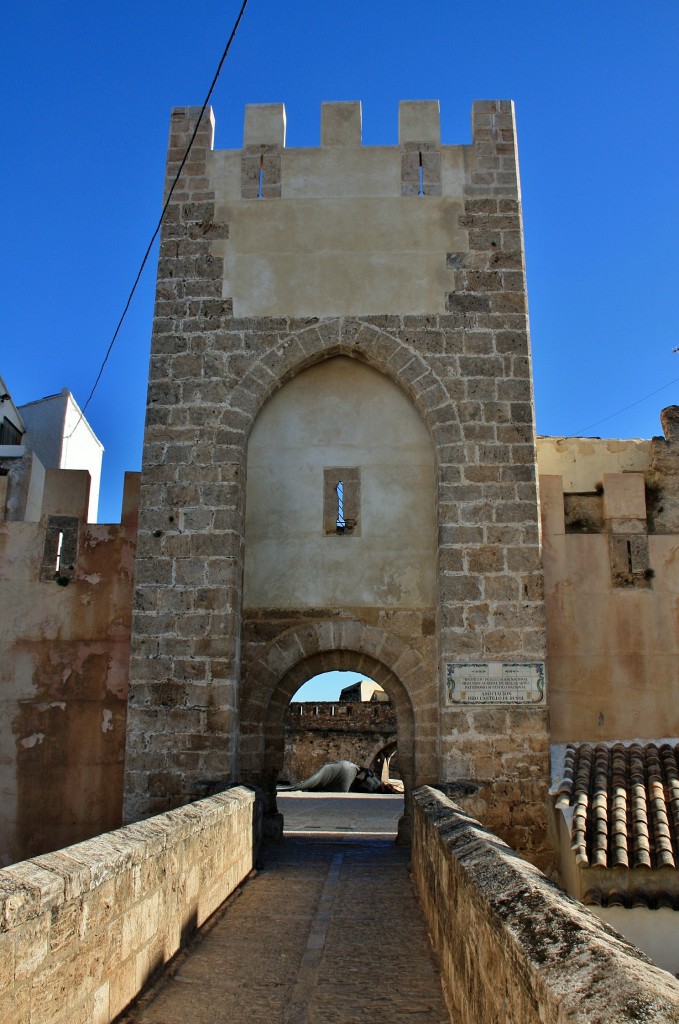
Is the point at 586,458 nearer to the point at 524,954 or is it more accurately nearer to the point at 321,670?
the point at 321,670

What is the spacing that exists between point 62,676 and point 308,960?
5060mm

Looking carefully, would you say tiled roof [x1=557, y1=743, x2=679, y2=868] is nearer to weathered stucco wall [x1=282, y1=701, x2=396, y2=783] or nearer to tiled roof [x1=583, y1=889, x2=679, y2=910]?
tiled roof [x1=583, y1=889, x2=679, y2=910]

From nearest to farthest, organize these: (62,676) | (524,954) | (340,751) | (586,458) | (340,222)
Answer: (524,954) < (62,676) < (340,222) < (586,458) < (340,751)

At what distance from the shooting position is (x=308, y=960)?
4500 mm

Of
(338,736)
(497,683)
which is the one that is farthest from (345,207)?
(338,736)

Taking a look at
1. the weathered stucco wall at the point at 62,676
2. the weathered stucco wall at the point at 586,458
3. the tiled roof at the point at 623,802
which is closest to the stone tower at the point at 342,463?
the tiled roof at the point at 623,802

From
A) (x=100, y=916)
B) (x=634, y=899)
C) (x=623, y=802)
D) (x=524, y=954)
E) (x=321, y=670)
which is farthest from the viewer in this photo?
(x=321, y=670)

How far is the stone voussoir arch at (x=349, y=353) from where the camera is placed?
8.66 meters

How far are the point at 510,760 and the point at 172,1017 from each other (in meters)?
4.79

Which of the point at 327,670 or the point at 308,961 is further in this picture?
the point at 327,670

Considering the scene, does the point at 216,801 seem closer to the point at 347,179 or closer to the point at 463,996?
the point at 463,996

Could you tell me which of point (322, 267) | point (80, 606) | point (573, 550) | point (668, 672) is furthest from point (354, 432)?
point (668, 672)

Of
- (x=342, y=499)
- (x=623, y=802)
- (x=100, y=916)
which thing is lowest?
(x=100, y=916)

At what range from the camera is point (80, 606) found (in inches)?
356
